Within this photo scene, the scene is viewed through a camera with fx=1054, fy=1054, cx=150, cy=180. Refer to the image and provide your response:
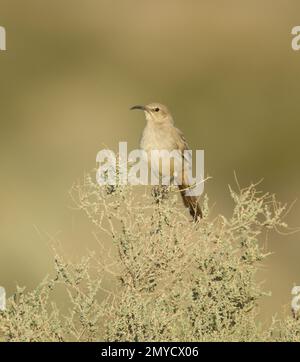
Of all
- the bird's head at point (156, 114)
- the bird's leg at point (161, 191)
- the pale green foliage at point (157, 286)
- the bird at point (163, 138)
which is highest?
the bird's head at point (156, 114)

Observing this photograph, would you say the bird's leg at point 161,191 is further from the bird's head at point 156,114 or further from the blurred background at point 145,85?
the blurred background at point 145,85

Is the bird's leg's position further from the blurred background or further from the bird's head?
the blurred background

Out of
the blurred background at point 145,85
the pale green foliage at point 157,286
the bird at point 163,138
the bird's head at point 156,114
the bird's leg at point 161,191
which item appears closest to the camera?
the pale green foliage at point 157,286

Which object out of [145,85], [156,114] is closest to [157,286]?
[156,114]

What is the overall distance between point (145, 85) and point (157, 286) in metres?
10.00

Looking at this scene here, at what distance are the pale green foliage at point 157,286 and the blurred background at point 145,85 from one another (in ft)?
22.8

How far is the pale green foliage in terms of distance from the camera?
5.89m

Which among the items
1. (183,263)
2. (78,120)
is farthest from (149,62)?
(183,263)

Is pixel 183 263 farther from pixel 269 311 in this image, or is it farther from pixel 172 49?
pixel 172 49

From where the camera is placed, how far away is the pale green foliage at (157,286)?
232 inches

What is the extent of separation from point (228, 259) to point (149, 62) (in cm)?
1046

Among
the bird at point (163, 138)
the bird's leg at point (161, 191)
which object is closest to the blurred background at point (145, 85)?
the bird at point (163, 138)

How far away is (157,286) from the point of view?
6.24m

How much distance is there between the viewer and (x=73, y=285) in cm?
603
